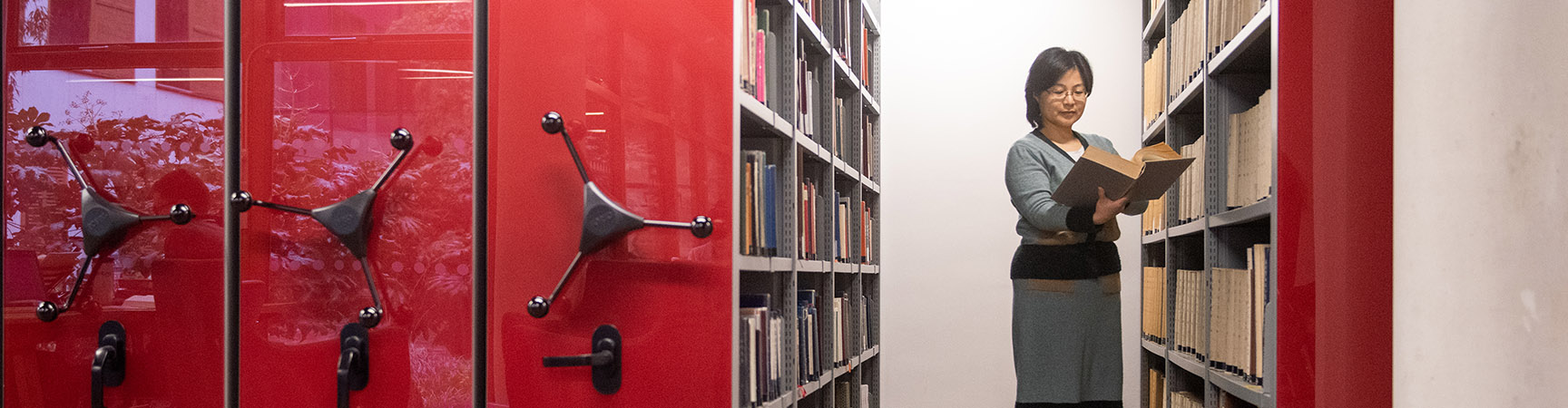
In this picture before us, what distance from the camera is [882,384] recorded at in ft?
14.6

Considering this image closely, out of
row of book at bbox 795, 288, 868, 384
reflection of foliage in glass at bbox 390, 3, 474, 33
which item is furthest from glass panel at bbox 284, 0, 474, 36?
row of book at bbox 795, 288, 868, 384

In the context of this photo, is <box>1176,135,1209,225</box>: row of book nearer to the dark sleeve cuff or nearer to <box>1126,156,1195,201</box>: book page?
<box>1126,156,1195,201</box>: book page

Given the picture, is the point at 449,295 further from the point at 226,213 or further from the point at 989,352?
the point at 989,352

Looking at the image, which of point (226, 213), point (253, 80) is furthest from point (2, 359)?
point (253, 80)

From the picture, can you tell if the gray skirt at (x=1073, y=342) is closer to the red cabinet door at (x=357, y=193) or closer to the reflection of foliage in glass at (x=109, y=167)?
the red cabinet door at (x=357, y=193)

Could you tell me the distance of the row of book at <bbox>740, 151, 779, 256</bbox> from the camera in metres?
2.46

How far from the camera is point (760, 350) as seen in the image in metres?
2.60

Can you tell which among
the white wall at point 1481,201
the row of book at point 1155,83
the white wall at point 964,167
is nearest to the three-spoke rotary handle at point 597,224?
the white wall at point 1481,201

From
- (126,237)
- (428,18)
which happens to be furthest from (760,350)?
(126,237)

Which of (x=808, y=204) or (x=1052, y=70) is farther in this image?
(x=1052, y=70)

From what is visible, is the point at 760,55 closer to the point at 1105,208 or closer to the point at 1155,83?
the point at 1105,208

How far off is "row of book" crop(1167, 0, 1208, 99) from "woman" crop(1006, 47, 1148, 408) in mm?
430

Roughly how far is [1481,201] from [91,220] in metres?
2.23

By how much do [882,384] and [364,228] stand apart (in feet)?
9.06
